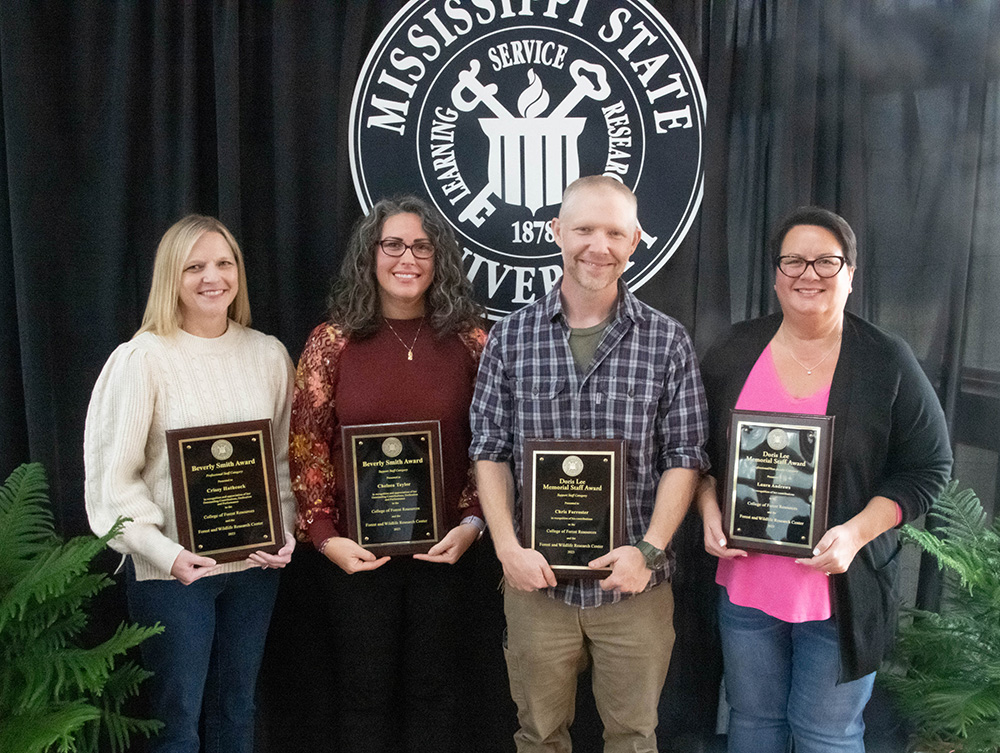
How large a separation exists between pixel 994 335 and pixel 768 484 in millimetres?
1371

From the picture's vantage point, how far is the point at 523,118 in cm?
251

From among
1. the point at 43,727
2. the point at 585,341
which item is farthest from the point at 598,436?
the point at 43,727

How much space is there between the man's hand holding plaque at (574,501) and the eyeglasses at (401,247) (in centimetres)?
65

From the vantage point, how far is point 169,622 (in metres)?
2.00

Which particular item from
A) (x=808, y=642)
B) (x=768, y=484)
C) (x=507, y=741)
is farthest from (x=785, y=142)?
(x=507, y=741)

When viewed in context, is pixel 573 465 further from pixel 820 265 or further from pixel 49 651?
pixel 49 651

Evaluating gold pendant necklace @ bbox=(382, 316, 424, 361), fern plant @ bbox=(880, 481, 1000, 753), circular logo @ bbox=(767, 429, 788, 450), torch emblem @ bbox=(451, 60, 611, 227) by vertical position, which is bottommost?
fern plant @ bbox=(880, 481, 1000, 753)

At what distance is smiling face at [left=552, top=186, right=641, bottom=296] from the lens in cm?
183

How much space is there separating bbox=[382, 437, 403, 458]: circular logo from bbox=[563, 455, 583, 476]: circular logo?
0.46 meters

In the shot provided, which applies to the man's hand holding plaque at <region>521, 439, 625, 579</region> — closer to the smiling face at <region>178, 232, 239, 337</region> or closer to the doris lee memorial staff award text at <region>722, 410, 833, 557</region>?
the doris lee memorial staff award text at <region>722, 410, 833, 557</region>

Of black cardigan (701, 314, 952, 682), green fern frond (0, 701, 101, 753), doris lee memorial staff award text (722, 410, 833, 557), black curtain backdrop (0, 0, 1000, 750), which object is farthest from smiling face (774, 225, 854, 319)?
green fern frond (0, 701, 101, 753)

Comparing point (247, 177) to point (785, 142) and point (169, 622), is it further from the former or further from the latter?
point (785, 142)

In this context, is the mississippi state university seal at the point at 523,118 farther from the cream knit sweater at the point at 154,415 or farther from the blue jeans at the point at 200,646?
the blue jeans at the point at 200,646

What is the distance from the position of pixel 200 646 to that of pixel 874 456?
5.97ft
